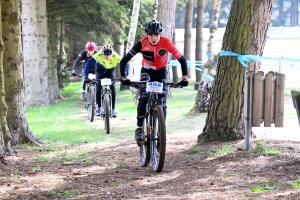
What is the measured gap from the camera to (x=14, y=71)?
10.5 meters

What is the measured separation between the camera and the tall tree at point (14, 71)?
10281 millimetres

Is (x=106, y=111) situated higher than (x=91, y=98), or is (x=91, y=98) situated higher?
(x=91, y=98)

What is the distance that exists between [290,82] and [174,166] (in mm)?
22169

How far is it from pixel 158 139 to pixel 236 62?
228 centimetres

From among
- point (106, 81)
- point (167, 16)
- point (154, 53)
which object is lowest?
point (106, 81)

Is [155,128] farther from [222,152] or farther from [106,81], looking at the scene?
[106,81]

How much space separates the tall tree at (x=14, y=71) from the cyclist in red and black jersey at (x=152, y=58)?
252 cm

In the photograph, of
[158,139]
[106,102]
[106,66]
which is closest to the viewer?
[158,139]

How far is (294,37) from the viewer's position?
64.6 m

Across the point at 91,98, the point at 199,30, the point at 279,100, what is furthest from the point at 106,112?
the point at 199,30

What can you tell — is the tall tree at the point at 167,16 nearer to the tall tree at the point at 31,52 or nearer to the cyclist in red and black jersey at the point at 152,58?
the tall tree at the point at 31,52

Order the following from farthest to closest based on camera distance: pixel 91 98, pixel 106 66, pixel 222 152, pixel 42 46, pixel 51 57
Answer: pixel 51 57 → pixel 42 46 → pixel 91 98 → pixel 106 66 → pixel 222 152

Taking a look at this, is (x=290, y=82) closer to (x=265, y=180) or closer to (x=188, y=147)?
(x=188, y=147)

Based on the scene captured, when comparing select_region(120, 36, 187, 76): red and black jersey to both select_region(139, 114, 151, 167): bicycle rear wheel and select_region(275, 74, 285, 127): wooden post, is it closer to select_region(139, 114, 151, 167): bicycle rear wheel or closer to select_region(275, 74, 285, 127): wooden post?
select_region(139, 114, 151, 167): bicycle rear wheel
